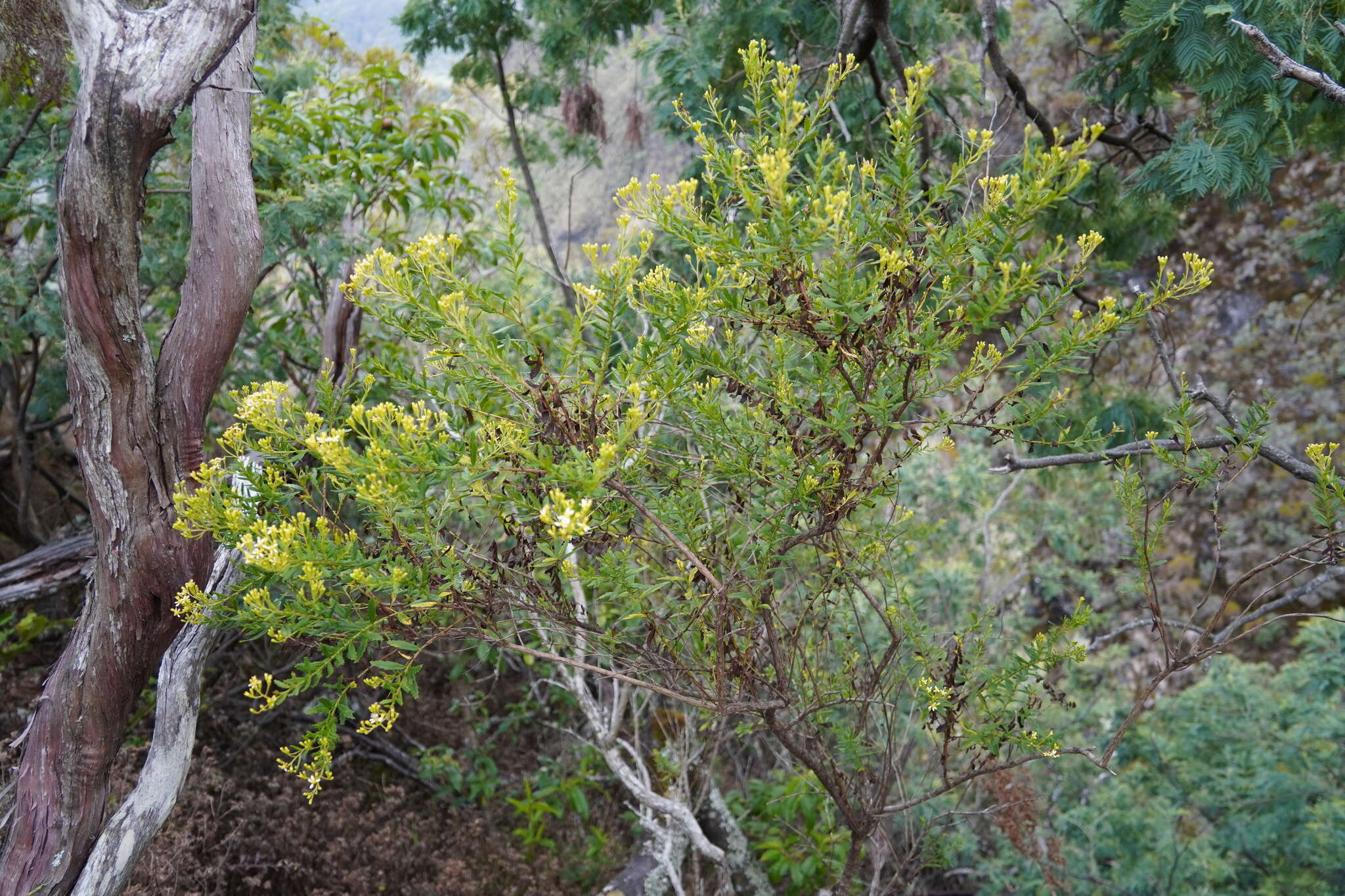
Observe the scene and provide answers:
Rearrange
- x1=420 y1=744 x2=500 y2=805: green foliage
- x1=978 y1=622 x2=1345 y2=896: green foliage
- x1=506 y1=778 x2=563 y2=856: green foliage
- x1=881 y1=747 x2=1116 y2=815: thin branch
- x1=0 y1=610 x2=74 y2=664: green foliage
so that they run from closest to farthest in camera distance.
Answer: x1=881 y1=747 x2=1116 y2=815: thin branch
x1=978 y1=622 x2=1345 y2=896: green foliage
x1=0 y1=610 x2=74 y2=664: green foliage
x1=506 y1=778 x2=563 y2=856: green foliage
x1=420 y1=744 x2=500 y2=805: green foliage

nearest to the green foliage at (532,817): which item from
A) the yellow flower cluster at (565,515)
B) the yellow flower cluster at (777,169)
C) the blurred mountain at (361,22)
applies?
the yellow flower cluster at (565,515)

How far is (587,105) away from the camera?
5609mm

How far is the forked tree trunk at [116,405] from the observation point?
2043 millimetres

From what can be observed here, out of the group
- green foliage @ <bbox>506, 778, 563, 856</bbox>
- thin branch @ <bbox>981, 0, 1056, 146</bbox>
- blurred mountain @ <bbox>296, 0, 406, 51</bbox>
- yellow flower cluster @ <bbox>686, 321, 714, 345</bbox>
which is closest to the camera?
yellow flower cluster @ <bbox>686, 321, 714, 345</bbox>

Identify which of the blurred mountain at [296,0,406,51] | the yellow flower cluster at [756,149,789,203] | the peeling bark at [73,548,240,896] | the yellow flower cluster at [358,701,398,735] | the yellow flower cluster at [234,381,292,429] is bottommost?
the peeling bark at [73,548,240,896]

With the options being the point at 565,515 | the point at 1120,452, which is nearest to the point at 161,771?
the point at 565,515

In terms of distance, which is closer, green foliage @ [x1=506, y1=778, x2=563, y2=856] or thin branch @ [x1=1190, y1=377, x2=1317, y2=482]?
thin branch @ [x1=1190, y1=377, x2=1317, y2=482]

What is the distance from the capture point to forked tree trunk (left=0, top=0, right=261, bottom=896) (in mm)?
2043

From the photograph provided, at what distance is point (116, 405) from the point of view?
2.12 meters

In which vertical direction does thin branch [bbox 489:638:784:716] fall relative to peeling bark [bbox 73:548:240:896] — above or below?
above

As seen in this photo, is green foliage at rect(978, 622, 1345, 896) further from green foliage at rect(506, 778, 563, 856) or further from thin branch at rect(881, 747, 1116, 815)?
green foliage at rect(506, 778, 563, 856)

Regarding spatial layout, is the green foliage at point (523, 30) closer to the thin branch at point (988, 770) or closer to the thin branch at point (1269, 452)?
the thin branch at point (1269, 452)

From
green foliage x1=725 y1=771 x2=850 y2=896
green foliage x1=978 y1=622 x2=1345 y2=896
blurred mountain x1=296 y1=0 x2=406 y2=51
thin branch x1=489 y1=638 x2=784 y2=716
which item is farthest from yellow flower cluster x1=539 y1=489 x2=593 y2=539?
blurred mountain x1=296 y1=0 x2=406 y2=51

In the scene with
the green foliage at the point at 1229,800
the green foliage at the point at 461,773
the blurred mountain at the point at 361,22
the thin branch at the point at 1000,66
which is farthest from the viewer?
the blurred mountain at the point at 361,22
